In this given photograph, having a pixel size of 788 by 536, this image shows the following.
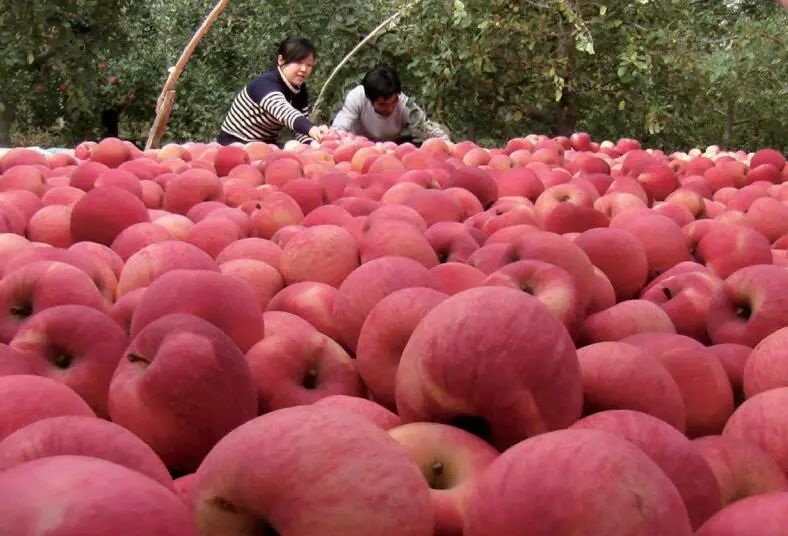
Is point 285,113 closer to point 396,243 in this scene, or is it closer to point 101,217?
point 101,217

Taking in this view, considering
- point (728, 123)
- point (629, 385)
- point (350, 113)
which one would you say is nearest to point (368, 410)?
point (629, 385)

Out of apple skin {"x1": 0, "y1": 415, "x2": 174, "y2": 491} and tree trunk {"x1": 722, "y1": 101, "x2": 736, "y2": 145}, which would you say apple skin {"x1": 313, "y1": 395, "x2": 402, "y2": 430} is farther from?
tree trunk {"x1": 722, "y1": 101, "x2": 736, "y2": 145}

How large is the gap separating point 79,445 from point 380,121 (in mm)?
5123

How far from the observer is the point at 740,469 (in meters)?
0.86

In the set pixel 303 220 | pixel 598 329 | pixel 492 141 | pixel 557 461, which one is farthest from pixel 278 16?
pixel 557 461

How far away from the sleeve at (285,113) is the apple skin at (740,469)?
4.08m

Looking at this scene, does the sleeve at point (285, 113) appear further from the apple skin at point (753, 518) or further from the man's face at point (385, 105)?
the apple skin at point (753, 518)

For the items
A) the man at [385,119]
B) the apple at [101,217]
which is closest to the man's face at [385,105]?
the man at [385,119]

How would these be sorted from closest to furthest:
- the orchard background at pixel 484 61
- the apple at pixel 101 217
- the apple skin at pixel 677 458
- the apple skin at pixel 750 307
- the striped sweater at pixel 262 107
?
the apple skin at pixel 677 458 → the apple skin at pixel 750 307 → the apple at pixel 101 217 → the striped sweater at pixel 262 107 → the orchard background at pixel 484 61

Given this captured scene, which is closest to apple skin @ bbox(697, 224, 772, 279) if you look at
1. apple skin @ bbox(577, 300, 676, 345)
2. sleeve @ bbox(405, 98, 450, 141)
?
apple skin @ bbox(577, 300, 676, 345)

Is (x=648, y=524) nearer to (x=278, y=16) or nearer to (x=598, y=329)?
(x=598, y=329)

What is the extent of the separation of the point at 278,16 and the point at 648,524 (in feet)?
27.3

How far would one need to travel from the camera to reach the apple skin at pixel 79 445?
0.70 m

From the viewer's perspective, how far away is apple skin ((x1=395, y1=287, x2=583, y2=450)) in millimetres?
853
